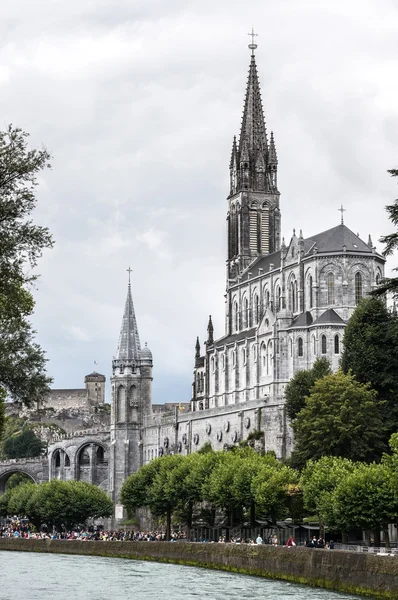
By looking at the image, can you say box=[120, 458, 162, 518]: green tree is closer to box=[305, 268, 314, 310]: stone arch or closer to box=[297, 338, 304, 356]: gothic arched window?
box=[297, 338, 304, 356]: gothic arched window

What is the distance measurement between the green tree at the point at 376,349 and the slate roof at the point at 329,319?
1684 centimetres

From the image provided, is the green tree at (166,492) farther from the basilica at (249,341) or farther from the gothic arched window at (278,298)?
the gothic arched window at (278,298)

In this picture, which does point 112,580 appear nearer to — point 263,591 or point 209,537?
point 263,591

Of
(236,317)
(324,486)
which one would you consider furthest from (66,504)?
(324,486)

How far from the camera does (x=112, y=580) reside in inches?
2144

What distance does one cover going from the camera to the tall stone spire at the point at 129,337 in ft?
427

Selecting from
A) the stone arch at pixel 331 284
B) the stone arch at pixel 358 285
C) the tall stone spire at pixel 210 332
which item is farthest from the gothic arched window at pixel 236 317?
the stone arch at pixel 358 285

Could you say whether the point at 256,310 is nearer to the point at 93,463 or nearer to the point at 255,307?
the point at 255,307

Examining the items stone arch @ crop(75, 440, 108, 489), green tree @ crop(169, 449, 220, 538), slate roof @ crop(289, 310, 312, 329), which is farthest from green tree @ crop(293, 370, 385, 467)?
stone arch @ crop(75, 440, 108, 489)

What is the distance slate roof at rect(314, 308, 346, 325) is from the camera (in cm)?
9662

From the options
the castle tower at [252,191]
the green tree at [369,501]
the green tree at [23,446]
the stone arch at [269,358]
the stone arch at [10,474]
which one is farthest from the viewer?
the green tree at [23,446]

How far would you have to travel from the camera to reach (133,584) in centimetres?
5188

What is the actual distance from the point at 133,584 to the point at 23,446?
11625 centimetres

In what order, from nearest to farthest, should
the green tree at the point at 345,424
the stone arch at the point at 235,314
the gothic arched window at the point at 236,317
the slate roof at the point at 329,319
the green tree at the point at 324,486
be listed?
1. the green tree at the point at 324,486
2. the green tree at the point at 345,424
3. the slate roof at the point at 329,319
4. the gothic arched window at the point at 236,317
5. the stone arch at the point at 235,314
